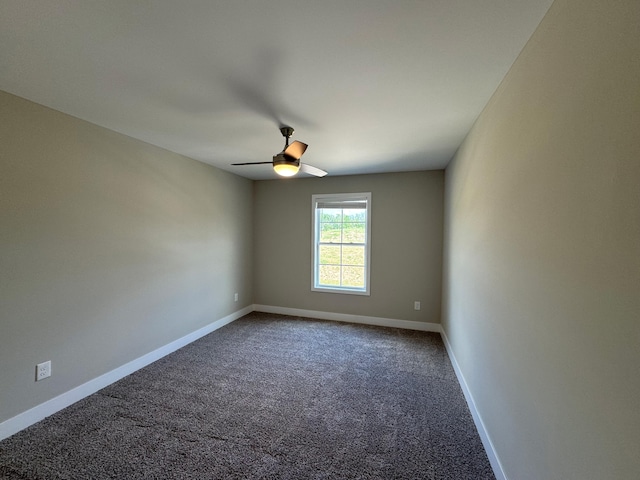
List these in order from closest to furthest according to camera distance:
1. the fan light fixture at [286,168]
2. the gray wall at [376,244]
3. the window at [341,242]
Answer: the fan light fixture at [286,168] → the gray wall at [376,244] → the window at [341,242]

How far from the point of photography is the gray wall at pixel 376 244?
4.23 metres

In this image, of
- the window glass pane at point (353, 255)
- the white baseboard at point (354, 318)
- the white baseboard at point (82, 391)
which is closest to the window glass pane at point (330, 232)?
the window glass pane at point (353, 255)

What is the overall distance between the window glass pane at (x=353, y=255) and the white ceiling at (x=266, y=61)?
2.33m

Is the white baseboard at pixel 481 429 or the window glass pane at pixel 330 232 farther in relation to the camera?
the window glass pane at pixel 330 232

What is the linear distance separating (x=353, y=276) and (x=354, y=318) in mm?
685

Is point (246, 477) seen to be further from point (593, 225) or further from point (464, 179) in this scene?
point (464, 179)

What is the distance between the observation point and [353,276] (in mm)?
4711

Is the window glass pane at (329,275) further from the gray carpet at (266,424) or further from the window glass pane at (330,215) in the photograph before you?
the gray carpet at (266,424)

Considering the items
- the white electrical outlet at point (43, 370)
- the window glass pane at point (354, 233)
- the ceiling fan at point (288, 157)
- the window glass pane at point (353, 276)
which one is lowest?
the white electrical outlet at point (43, 370)

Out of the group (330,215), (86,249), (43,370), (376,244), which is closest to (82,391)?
(43,370)

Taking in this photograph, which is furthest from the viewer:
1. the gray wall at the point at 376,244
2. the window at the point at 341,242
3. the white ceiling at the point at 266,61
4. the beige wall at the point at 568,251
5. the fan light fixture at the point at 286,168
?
the window at the point at 341,242

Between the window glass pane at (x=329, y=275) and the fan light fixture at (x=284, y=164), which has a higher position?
the fan light fixture at (x=284, y=164)

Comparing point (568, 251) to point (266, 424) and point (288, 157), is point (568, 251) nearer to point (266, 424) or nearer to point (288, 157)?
point (288, 157)

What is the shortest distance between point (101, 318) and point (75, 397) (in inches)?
25.6
